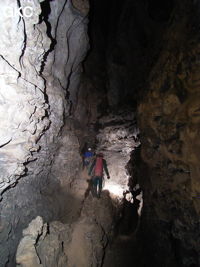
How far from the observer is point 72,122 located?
23.7 feet

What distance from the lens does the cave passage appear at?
3.37 metres

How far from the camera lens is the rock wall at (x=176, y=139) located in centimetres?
476

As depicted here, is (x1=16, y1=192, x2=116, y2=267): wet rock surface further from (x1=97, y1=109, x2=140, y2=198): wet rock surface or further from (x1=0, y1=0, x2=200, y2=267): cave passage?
(x1=97, y1=109, x2=140, y2=198): wet rock surface

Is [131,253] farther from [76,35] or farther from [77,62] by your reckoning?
[76,35]

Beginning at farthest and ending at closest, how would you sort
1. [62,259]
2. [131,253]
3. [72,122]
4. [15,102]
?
1. [131,253]
2. [72,122]
3. [62,259]
4. [15,102]

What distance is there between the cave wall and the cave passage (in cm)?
2

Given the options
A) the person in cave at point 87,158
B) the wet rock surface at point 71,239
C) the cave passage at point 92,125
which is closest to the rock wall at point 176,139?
the cave passage at point 92,125

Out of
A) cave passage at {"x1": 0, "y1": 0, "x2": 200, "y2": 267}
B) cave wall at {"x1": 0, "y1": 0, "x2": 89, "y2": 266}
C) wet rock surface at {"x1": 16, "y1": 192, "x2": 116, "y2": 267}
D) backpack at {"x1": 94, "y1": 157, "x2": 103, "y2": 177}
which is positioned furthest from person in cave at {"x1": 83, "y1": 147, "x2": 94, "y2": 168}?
cave wall at {"x1": 0, "y1": 0, "x2": 89, "y2": 266}

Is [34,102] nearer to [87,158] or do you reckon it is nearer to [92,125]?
[87,158]

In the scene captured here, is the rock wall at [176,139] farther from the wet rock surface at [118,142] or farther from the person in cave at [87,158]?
the wet rock surface at [118,142]

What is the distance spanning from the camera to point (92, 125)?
31.4ft

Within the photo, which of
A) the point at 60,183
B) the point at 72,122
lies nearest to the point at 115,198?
the point at 60,183

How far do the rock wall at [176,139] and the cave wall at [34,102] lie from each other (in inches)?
106

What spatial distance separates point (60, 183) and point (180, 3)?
22.0 ft
